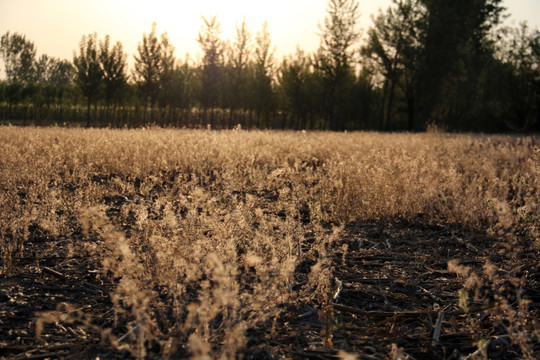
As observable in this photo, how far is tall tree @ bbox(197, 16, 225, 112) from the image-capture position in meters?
29.0

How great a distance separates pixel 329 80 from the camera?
108 ft

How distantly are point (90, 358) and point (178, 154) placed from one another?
538 cm

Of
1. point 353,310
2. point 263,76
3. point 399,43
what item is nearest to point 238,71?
point 263,76

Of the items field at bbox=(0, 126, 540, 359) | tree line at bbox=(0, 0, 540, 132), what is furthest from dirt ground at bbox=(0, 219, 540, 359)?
tree line at bbox=(0, 0, 540, 132)

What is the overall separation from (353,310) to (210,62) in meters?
29.3

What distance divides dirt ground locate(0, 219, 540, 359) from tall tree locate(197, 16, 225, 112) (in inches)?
1092

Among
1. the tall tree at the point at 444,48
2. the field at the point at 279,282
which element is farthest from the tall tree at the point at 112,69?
the field at the point at 279,282

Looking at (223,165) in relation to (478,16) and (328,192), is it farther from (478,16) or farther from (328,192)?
(478,16)

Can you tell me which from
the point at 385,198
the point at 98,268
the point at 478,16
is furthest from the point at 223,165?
the point at 478,16

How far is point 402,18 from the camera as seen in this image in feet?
102

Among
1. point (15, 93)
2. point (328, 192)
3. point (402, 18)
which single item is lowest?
point (328, 192)

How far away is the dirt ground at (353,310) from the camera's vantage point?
74.8 inches

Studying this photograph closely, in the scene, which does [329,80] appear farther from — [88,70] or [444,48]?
[88,70]

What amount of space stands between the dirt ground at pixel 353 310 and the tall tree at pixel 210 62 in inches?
1092
